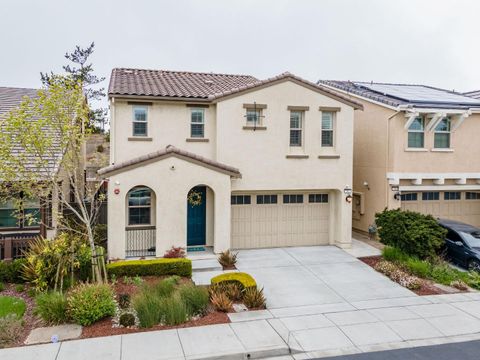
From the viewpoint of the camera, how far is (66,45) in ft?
114

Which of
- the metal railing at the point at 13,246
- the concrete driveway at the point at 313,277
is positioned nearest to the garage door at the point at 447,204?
the concrete driveway at the point at 313,277

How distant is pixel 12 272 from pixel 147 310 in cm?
570

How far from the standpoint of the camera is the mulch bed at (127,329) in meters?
9.55

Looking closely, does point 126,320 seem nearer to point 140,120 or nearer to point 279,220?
point 140,120

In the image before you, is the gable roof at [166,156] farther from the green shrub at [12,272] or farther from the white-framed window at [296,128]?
the green shrub at [12,272]

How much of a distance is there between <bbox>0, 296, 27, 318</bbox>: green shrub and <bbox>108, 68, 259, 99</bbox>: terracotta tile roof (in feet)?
26.4

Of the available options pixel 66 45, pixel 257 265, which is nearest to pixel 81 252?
pixel 257 265

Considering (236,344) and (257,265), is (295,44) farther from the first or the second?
(236,344)

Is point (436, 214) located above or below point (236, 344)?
above

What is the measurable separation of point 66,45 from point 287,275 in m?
30.1

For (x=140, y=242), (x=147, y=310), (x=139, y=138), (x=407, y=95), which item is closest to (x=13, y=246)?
(x=140, y=242)

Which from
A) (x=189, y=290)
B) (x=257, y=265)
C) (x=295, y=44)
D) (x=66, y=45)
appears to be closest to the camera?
(x=189, y=290)

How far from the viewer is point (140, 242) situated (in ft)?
52.3

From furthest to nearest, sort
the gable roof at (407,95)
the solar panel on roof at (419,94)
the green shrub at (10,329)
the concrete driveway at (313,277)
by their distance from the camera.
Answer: the solar panel on roof at (419,94), the gable roof at (407,95), the concrete driveway at (313,277), the green shrub at (10,329)
